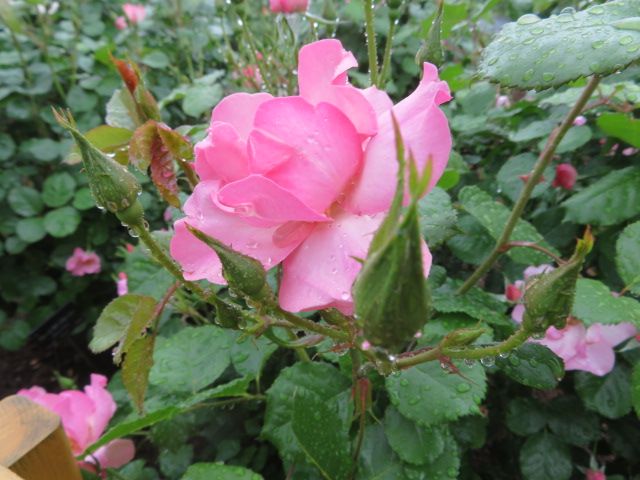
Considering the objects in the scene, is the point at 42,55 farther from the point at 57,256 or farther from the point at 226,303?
the point at 226,303

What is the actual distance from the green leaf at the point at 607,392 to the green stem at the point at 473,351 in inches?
16.1

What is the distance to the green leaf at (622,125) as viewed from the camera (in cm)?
69

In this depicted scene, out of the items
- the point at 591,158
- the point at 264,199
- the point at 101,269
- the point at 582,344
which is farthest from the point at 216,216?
the point at 101,269

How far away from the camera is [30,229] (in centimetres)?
166

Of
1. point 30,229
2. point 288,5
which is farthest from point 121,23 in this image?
point 288,5

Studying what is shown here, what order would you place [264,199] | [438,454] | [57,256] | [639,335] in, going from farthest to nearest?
[57,256] → [639,335] → [438,454] → [264,199]

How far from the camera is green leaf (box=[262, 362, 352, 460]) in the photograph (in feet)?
1.99

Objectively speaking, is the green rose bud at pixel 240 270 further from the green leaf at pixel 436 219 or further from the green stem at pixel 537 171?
the green stem at pixel 537 171

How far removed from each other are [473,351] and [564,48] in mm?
222

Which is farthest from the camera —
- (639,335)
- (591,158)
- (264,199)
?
(591,158)

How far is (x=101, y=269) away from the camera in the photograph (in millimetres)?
1859

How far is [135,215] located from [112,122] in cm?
25

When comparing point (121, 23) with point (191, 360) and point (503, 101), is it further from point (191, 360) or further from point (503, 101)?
point (191, 360)

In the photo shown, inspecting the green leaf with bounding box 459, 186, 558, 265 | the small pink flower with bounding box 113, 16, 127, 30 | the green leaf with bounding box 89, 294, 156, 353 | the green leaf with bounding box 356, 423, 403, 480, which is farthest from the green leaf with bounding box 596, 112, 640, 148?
the small pink flower with bounding box 113, 16, 127, 30
